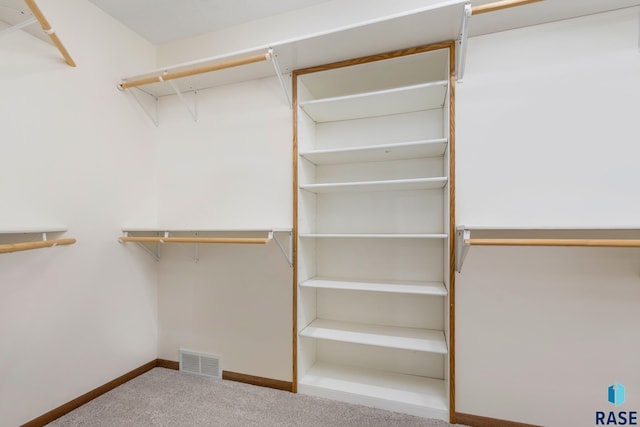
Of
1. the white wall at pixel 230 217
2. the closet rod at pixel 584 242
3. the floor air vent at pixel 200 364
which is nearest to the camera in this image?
the closet rod at pixel 584 242

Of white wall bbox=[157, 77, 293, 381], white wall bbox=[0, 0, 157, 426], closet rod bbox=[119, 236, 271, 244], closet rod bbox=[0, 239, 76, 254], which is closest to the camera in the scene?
closet rod bbox=[0, 239, 76, 254]

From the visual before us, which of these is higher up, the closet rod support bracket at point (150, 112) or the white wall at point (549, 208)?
the closet rod support bracket at point (150, 112)

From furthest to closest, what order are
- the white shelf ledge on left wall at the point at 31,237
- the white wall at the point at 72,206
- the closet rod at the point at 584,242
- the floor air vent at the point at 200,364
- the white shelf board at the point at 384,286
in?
the floor air vent at the point at 200,364
the white shelf board at the point at 384,286
the white wall at the point at 72,206
the white shelf ledge on left wall at the point at 31,237
the closet rod at the point at 584,242

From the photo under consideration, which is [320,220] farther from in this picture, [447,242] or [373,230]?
[447,242]

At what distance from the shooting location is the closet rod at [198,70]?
178 centimetres

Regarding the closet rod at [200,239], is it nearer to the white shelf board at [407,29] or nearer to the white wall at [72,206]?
the white wall at [72,206]

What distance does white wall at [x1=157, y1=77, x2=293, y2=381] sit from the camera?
2.14 metres

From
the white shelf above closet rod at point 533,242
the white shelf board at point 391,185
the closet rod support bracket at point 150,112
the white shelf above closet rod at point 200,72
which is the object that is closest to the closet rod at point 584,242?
the white shelf above closet rod at point 533,242

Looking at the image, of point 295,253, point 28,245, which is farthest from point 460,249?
point 28,245

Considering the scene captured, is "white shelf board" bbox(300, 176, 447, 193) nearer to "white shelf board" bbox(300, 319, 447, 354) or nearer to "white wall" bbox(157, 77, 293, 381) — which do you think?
"white wall" bbox(157, 77, 293, 381)

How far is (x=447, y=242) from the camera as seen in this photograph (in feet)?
5.69
